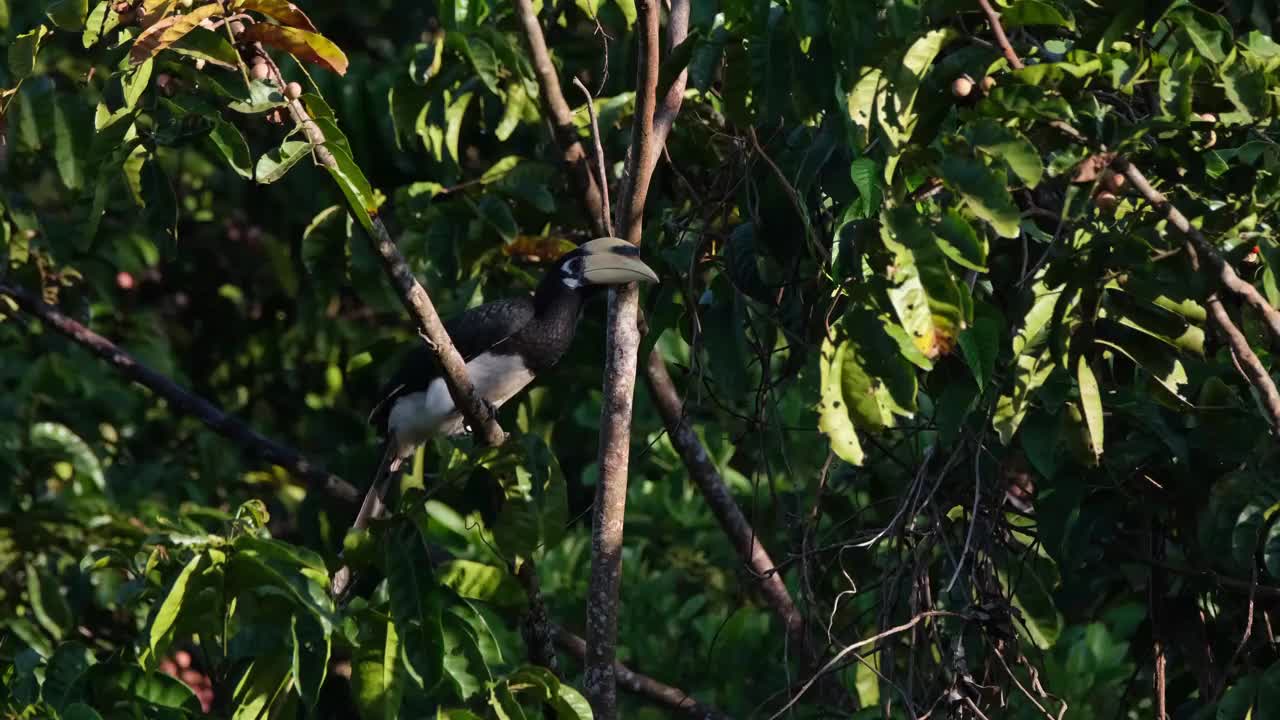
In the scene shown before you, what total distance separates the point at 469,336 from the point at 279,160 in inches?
77.3

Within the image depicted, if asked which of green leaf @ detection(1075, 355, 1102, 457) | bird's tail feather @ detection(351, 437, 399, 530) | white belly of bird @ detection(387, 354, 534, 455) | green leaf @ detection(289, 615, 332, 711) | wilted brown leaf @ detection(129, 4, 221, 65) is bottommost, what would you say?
bird's tail feather @ detection(351, 437, 399, 530)

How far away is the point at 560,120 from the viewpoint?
338cm

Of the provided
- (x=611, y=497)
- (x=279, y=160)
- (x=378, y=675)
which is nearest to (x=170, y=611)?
(x=378, y=675)

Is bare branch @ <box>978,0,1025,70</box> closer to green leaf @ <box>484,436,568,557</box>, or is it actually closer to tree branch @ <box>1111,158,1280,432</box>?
tree branch @ <box>1111,158,1280,432</box>

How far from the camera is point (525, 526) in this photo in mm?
2676

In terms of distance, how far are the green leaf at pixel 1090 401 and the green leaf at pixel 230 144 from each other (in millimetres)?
1168

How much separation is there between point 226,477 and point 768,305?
2502 mm

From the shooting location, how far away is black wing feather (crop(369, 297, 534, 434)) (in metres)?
4.21

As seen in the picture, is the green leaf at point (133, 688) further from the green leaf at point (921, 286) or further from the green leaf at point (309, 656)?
the green leaf at point (921, 286)

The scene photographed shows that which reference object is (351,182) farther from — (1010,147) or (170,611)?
(1010,147)

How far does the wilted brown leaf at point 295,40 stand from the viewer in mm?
2385

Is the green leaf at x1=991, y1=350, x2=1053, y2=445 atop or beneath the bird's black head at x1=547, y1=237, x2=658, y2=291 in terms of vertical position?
atop

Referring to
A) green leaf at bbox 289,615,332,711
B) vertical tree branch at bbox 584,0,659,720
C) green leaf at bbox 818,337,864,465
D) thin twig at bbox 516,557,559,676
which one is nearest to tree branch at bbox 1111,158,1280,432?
green leaf at bbox 818,337,864,465

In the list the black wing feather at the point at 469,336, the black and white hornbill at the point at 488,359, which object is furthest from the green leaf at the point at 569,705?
the black wing feather at the point at 469,336
